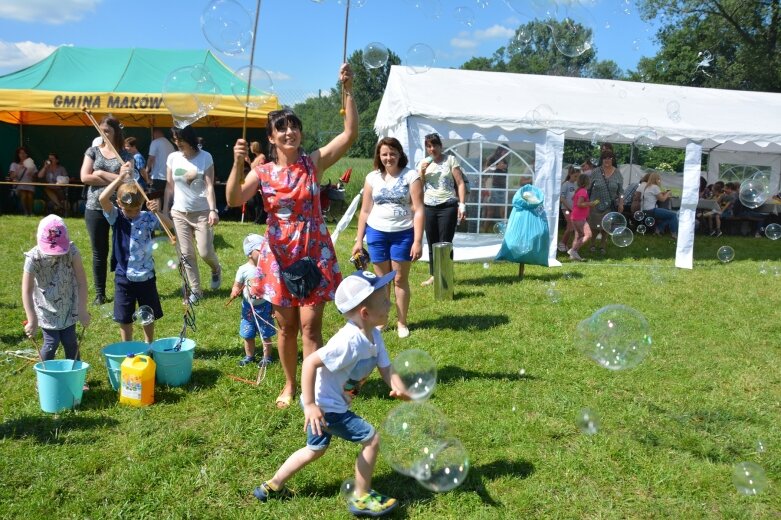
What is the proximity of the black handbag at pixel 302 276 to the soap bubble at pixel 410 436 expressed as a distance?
37.7 inches

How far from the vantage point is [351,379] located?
2912 millimetres

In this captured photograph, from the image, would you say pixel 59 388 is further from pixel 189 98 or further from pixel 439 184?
pixel 439 184

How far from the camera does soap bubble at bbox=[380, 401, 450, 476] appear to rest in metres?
2.85

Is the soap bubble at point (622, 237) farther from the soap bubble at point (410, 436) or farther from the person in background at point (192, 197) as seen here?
the soap bubble at point (410, 436)

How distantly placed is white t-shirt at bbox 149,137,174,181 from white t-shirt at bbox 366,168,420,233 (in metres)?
6.38

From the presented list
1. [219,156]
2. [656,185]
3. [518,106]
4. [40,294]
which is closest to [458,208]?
[518,106]

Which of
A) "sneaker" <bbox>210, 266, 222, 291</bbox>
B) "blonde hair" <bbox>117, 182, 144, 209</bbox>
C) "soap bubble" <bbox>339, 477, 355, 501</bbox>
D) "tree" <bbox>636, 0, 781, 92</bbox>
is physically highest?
"tree" <bbox>636, 0, 781, 92</bbox>

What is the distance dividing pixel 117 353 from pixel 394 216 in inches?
96.0

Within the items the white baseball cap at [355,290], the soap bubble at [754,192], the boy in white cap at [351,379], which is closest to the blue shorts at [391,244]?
the boy in white cap at [351,379]

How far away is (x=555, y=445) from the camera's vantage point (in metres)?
3.62

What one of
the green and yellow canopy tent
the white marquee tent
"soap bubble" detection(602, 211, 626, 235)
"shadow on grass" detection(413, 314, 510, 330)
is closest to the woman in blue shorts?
"shadow on grass" detection(413, 314, 510, 330)

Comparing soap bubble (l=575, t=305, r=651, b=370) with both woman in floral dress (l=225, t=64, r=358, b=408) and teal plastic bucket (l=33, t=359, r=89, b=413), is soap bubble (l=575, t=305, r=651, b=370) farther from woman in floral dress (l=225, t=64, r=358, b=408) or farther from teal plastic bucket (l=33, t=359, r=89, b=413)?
teal plastic bucket (l=33, t=359, r=89, b=413)

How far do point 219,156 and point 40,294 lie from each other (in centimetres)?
1321

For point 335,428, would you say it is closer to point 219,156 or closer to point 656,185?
point 656,185
